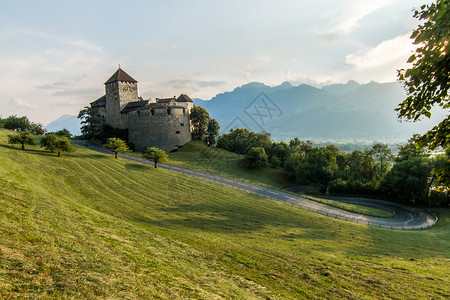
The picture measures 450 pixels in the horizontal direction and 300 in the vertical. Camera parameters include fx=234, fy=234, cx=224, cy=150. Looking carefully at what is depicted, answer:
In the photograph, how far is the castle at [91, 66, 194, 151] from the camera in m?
65.5

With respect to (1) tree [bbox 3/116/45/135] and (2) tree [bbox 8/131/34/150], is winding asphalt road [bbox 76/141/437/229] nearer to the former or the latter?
(2) tree [bbox 8/131/34/150]

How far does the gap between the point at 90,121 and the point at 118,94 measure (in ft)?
36.6

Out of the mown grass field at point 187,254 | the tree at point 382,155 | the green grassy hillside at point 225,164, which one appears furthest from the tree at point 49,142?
the tree at point 382,155

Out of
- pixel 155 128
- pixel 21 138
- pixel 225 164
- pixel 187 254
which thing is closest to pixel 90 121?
pixel 155 128

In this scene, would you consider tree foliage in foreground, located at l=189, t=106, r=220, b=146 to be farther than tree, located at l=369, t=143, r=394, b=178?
Yes

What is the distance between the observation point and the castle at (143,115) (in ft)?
215

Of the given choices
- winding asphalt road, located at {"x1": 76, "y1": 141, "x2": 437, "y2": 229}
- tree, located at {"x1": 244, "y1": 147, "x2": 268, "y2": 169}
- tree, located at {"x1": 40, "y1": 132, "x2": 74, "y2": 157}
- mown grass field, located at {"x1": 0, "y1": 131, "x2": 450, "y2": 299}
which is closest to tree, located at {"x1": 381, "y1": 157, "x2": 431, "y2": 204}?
winding asphalt road, located at {"x1": 76, "y1": 141, "x2": 437, "y2": 229}

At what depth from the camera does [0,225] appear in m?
8.31

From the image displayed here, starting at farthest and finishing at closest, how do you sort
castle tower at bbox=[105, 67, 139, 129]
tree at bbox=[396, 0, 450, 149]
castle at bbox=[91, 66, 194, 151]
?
castle tower at bbox=[105, 67, 139, 129]
castle at bbox=[91, 66, 194, 151]
tree at bbox=[396, 0, 450, 149]

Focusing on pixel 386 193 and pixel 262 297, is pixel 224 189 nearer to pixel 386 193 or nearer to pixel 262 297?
pixel 262 297

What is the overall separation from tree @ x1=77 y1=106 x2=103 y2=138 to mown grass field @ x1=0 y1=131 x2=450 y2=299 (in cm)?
4785

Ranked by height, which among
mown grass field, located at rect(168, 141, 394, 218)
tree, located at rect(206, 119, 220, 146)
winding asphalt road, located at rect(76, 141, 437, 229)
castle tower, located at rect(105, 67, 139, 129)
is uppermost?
castle tower, located at rect(105, 67, 139, 129)

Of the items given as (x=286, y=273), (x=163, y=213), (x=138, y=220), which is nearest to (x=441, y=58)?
(x=286, y=273)

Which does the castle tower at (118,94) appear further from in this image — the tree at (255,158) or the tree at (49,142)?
the tree at (255,158)
